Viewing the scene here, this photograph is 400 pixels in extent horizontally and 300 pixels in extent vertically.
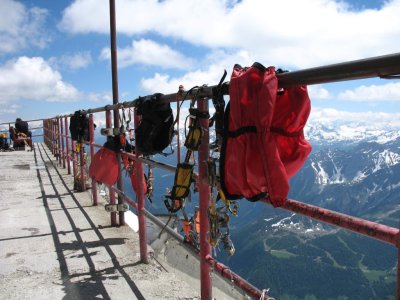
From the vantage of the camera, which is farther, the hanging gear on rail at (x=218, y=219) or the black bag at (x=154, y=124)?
the black bag at (x=154, y=124)

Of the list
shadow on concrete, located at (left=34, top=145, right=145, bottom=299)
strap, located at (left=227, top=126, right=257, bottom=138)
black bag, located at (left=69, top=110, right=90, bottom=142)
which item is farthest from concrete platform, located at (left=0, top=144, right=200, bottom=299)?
strap, located at (left=227, top=126, right=257, bottom=138)

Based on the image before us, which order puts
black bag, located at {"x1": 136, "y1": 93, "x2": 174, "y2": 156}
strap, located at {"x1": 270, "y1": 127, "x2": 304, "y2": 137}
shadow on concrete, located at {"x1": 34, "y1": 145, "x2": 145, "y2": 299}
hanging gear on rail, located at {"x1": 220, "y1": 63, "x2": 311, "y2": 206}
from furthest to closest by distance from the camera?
shadow on concrete, located at {"x1": 34, "y1": 145, "x2": 145, "y2": 299}
black bag, located at {"x1": 136, "y1": 93, "x2": 174, "y2": 156}
strap, located at {"x1": 270, "y1": 127, "x2": 304, "y2": 137}
hanging gear on rail, located at {"x1": 220, "y1": 63, "x2": 311, "y2": 206}

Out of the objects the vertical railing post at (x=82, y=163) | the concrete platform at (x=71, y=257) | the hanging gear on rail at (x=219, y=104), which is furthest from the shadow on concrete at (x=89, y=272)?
the hanging gear on rail at (x=219, y=104)

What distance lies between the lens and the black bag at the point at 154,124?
3021 mm

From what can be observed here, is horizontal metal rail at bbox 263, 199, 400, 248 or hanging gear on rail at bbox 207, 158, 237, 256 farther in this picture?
Result: hanging gear on rail at bbox 207, 158, 237, 256

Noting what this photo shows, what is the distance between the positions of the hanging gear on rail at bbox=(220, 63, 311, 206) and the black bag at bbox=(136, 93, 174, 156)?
1.37 meters

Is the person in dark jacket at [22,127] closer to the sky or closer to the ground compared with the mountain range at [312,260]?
closer to the sky

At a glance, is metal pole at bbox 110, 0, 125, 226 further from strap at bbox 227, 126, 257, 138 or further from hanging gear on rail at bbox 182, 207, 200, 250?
strap at bbox 227, 126, 257, 138

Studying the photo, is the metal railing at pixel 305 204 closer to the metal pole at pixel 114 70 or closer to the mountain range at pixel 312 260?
the metal pole at pixel 114 70

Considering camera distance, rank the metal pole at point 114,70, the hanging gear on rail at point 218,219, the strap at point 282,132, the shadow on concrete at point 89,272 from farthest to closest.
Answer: the metal pole at point 114,70, the shadow on concrete at point 89,272, the hanging gear on rail at point 218,219, the strap at point 282,132

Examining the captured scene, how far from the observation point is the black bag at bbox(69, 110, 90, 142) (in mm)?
6393

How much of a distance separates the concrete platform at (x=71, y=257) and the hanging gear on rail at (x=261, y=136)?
6.02 ft

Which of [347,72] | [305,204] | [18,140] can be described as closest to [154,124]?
[305,204]

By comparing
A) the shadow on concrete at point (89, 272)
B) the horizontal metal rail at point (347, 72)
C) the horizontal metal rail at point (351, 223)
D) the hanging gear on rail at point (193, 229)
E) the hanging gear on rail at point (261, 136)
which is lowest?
the shadow on concrete at point (89, 272)
